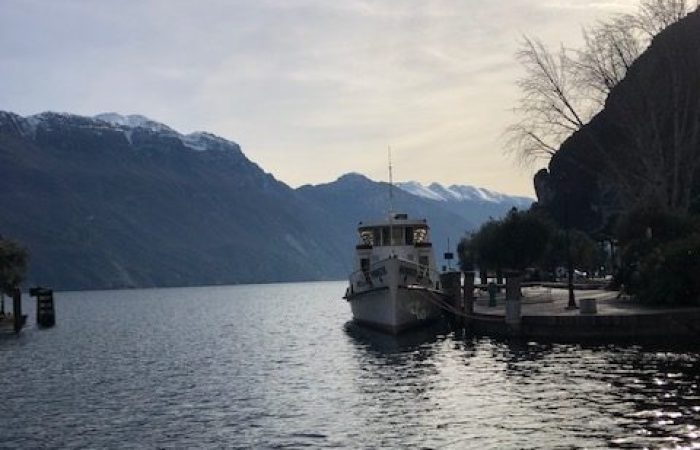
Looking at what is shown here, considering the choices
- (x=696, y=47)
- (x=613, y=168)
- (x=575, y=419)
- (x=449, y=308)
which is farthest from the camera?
(x=696, y=47)

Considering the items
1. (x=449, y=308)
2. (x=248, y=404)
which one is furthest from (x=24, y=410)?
(x=449, y=308)

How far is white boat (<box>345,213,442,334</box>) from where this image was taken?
48.5 meters

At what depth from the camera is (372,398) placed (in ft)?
87.0

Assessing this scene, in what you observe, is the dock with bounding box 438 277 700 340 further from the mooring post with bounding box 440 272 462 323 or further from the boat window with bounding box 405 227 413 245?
the boat window with bounding box 405 227 413 245

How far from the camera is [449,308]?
49.6 meters

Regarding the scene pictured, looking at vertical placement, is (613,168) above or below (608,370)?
above

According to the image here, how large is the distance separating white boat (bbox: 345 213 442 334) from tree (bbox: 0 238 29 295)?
30.8 m

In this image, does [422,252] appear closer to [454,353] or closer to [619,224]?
[619,224]

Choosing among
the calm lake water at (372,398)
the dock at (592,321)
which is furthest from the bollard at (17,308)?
the dock at (592,321)

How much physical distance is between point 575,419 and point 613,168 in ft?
122

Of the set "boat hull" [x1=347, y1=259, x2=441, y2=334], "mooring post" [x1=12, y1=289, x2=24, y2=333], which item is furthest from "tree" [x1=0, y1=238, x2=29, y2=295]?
"boat hull" [x1=347, y1=259, x2=441, y2=334]

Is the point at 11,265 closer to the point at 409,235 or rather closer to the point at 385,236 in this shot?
the point at 385,236

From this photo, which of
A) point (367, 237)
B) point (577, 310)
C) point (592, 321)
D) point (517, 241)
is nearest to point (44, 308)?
point (367, 237)

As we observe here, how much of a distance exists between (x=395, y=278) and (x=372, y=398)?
21376 mm
